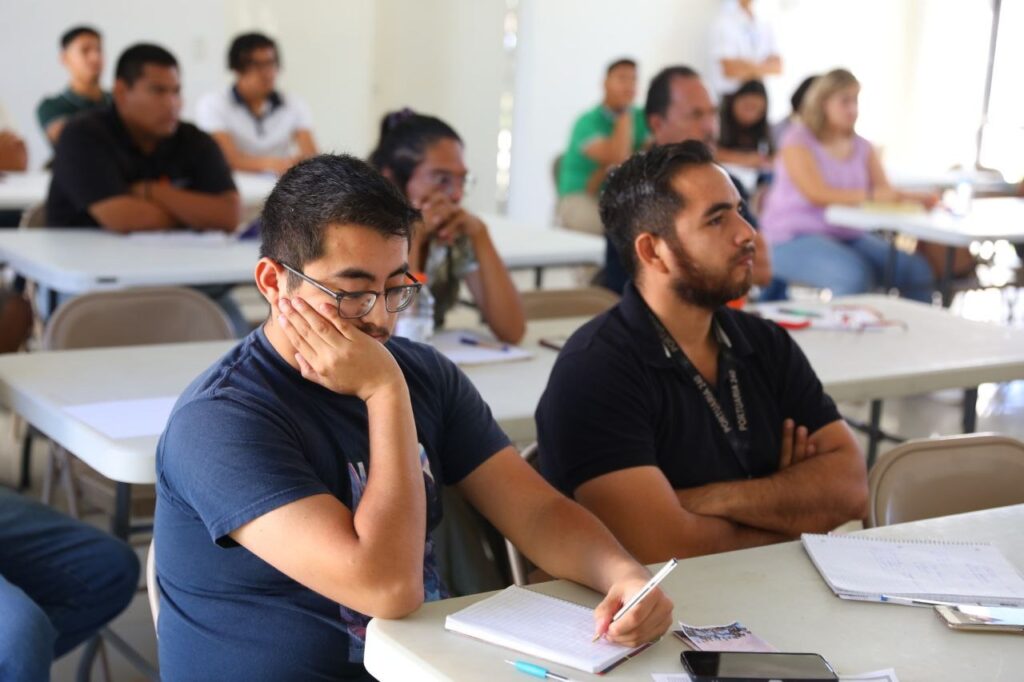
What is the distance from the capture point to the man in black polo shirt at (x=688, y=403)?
2283 mm

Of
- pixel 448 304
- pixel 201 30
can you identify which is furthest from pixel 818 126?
pixel 201 30

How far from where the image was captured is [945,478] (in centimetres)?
240

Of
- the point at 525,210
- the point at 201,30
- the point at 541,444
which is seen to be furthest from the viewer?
the point at 525,210

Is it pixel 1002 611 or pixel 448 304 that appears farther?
pixel 448 304

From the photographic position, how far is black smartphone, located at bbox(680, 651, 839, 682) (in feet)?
4.79

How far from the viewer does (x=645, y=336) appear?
2441mm

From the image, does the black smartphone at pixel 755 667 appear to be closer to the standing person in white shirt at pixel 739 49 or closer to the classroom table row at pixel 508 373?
the classroom table row at pixel 508 373

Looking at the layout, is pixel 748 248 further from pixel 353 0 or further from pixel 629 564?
pixel 353 0

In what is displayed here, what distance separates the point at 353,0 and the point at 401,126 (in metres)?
5.93

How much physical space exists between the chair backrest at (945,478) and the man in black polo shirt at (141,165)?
2.86 meters

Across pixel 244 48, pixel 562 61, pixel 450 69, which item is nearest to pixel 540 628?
pixel 244 48

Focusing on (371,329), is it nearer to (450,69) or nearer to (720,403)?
(720,403)

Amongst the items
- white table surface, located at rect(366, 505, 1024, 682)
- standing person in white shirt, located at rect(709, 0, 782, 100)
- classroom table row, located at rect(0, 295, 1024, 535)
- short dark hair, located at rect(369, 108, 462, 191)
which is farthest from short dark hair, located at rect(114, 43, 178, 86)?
standing person in white shirt, located at rect(709, 0, 782, 100)

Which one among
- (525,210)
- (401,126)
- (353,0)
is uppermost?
(353,0)
